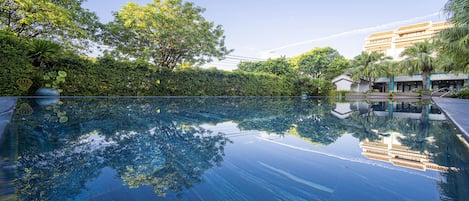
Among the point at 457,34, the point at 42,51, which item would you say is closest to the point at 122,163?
the point at 42,51

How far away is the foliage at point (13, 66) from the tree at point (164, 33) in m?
4.63

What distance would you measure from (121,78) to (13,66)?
391 cm

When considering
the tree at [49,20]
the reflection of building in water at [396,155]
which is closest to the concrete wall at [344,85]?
the tree at [49,20]

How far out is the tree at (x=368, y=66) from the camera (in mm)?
21812

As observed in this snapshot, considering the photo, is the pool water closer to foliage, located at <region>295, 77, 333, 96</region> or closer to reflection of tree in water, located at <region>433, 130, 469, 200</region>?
→ reflection of tree in water, located at <region>433, 130, 469, 200</region>

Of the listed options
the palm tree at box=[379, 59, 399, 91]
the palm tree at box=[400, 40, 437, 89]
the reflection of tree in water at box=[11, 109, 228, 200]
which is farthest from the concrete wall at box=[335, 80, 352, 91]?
the reflection of tree in water at box=[11, 109, 228, 200]

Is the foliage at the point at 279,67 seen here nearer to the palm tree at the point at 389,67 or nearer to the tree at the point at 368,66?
the tree at the point at 368,66

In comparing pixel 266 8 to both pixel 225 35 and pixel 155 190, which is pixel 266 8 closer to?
pixel 225 35

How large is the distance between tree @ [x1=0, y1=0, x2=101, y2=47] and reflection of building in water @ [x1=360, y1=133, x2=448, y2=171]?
38.2 ft

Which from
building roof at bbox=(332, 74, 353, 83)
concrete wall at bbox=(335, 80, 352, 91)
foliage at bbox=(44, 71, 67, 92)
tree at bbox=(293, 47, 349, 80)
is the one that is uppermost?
tree at bbox=(293, 47, 349, 80)

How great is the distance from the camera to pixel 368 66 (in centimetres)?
2200

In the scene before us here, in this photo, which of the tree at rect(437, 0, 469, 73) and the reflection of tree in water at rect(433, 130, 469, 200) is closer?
the reflection of tree in water at rect(433, 130, 469, 200)

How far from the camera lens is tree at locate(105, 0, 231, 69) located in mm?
11984

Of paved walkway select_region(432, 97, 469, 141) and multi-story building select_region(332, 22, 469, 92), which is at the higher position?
multi-story building select_region(332, 22, 469, 92)
